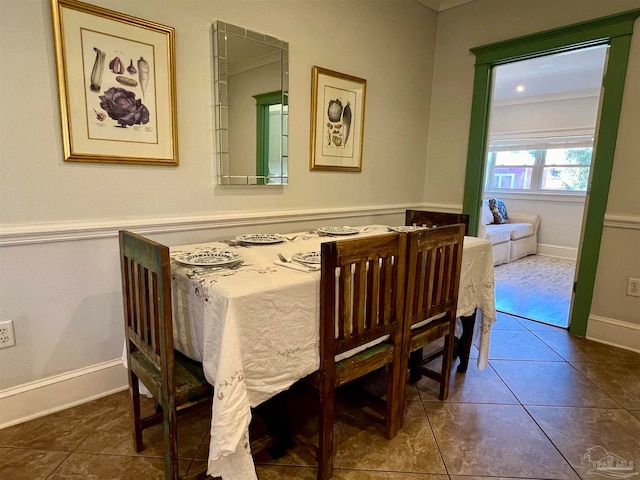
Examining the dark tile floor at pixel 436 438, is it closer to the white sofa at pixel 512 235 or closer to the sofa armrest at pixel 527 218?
the white sofa at pixel 512 235

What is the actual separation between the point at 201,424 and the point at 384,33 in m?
2.82

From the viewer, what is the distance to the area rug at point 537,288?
3.15 meters

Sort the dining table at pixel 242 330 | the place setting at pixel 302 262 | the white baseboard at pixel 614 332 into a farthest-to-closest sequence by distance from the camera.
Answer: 1. the white baseboard at pixel 614 332
2. the place setting at pixel 302 262
3. the dining table at pixel 242 330

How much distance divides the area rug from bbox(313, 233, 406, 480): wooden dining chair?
2.15 meters

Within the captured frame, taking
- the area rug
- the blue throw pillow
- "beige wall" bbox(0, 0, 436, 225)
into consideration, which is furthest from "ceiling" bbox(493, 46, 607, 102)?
the area rug

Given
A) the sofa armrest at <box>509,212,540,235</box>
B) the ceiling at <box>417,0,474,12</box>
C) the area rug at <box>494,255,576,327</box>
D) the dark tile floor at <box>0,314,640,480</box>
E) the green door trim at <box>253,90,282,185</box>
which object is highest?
the ceiling at <box>417,0,474,12</box>

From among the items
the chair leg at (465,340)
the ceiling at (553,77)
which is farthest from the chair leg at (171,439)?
the ceiling at (553,77)

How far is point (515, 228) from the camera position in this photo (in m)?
5.14

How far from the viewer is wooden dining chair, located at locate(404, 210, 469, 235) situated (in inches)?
84.1

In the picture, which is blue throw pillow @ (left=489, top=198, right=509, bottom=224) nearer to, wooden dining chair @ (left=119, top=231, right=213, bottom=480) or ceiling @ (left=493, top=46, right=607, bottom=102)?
ceiling @ (left=493, top=46, right=607, bottom=102)

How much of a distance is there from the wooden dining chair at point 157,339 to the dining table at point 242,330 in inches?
3.2

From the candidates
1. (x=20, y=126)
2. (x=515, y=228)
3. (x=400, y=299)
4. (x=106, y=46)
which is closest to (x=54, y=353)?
(x=20, y=126)

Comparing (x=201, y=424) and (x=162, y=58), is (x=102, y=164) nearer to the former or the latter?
(x=162, y=58)

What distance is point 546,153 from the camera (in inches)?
221
